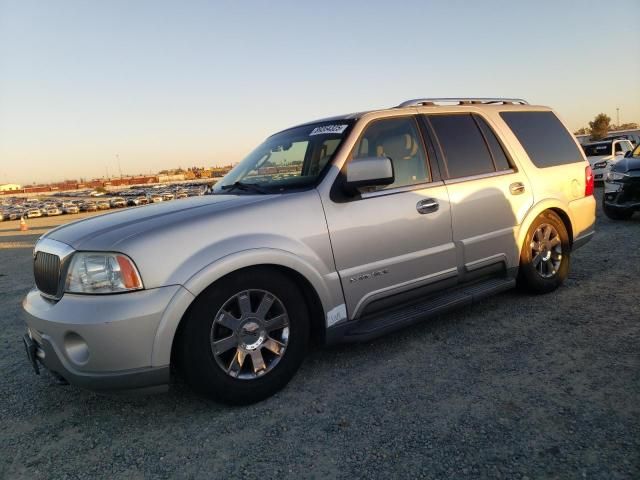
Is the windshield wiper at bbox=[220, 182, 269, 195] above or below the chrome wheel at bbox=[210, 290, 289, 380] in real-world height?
above

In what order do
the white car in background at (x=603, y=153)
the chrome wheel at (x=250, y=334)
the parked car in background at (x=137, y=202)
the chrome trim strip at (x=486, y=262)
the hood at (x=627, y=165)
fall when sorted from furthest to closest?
the parked car in background at (x=137, y=202)
the white car in background at (x=603, y=153)
the hood at (x=627, y=165)
the chrome trim strip at (x=486, y=262)
the chrome wheel at (x=250, y=334)

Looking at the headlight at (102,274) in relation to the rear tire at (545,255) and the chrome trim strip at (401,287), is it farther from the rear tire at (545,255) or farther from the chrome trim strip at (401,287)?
the rear tire at (545,255)

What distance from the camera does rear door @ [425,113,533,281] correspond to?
3646 mm

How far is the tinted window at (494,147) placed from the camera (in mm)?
3996

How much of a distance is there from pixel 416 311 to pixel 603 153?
15.8 m

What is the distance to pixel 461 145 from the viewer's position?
12.5 feet

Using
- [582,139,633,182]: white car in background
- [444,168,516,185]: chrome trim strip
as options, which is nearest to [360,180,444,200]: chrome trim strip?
[444,168,516,185]: chrome trim strip

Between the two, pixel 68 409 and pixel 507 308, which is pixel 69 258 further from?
pixel 507 308

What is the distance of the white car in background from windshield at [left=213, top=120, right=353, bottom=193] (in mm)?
14257

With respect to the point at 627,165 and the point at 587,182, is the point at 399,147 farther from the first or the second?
the point at 627,165

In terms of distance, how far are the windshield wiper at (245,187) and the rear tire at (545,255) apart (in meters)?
2.48

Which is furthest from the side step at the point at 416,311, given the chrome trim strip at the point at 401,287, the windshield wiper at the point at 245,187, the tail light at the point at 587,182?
the tail light at the point at 587,182

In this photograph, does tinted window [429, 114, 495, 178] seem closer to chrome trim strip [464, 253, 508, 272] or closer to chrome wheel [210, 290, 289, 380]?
chrome trim strip [464, 253, 508, 272]

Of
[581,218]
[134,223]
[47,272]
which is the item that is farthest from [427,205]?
[47,272]
